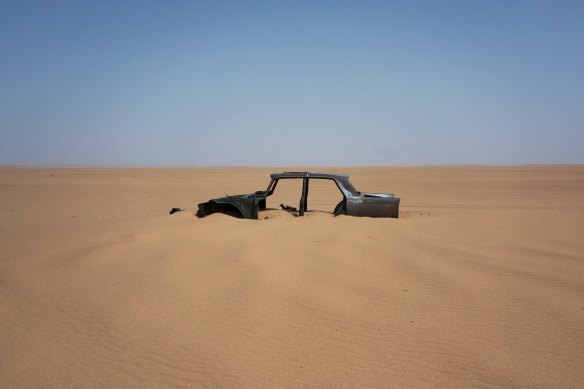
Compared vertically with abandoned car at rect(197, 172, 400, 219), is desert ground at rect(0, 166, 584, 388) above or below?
below

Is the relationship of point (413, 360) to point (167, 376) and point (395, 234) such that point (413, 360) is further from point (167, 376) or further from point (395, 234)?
point (395, 234)

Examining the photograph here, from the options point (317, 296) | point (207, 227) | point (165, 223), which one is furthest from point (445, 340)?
point (165, 223)

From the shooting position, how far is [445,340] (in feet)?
10.5

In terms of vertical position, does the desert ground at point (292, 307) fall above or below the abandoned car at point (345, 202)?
below

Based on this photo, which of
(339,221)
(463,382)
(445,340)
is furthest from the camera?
(339,221)

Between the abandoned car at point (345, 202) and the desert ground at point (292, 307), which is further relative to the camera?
the abandoned car at point (345, 202)

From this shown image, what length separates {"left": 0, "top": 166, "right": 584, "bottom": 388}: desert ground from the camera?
2.81 m

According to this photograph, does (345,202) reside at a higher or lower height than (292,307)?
higher

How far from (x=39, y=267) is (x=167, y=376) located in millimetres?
3525

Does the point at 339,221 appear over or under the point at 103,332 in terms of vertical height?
over

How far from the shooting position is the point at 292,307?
3.84 meters

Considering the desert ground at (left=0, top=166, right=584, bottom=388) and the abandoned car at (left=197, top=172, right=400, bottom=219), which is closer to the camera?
the desert ground at (left=0, top=166, right=584, bottom=388)

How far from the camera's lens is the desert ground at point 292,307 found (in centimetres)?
281

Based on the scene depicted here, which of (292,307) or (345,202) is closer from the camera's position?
(292,307)
